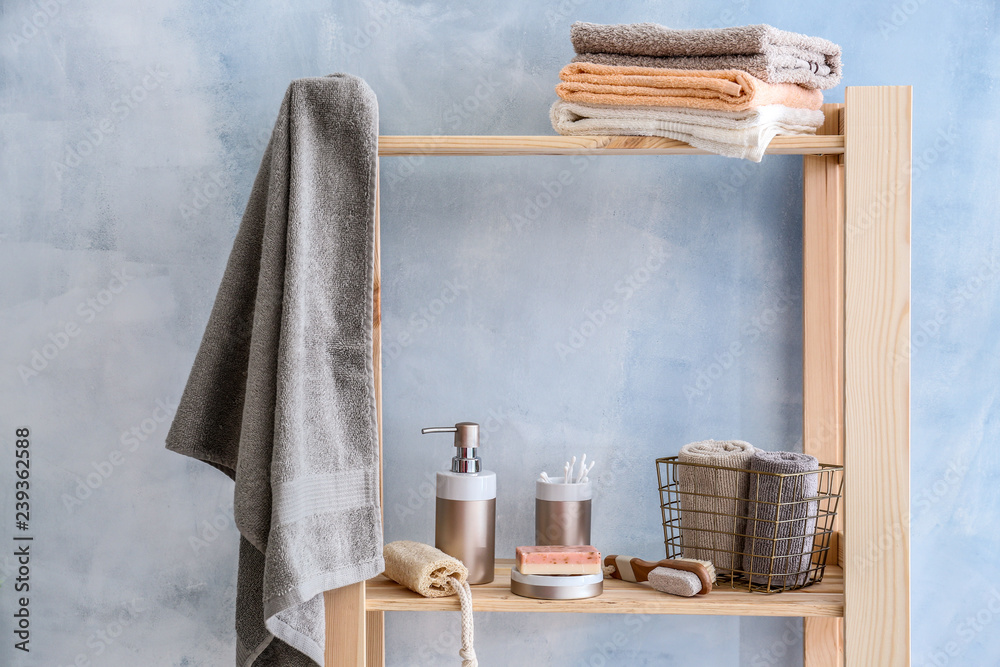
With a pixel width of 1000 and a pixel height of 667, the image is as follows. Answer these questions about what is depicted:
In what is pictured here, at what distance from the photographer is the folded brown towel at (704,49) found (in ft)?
2.77

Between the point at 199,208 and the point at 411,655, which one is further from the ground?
the point at 199,208

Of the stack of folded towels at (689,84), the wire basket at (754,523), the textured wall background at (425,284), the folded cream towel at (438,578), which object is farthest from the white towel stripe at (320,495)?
the stack of folded towels at (689,84)

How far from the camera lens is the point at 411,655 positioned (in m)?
1.11

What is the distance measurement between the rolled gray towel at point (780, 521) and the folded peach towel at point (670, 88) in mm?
408

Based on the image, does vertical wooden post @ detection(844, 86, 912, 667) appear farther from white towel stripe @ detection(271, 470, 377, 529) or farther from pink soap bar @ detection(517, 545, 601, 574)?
white towel stripe @ detection(271, 470, 377, 529)

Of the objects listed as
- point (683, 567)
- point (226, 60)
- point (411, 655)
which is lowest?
point (411, 655)

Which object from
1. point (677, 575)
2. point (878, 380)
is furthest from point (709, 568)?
point (878, 380)

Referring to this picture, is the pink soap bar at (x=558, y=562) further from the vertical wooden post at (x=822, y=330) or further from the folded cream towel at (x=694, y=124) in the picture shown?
the folded cream towel at (x=694, y=124)

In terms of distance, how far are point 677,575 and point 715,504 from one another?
10 centimetres

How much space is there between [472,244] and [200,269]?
40 cm

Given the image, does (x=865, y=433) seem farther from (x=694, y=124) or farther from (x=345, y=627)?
(x=345, y=627)

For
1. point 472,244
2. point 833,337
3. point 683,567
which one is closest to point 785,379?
point 833,337

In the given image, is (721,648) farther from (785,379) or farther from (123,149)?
(123,149)

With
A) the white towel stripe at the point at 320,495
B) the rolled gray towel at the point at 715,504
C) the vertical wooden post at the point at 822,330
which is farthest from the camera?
the vertical wooden post at the point at 822,330
